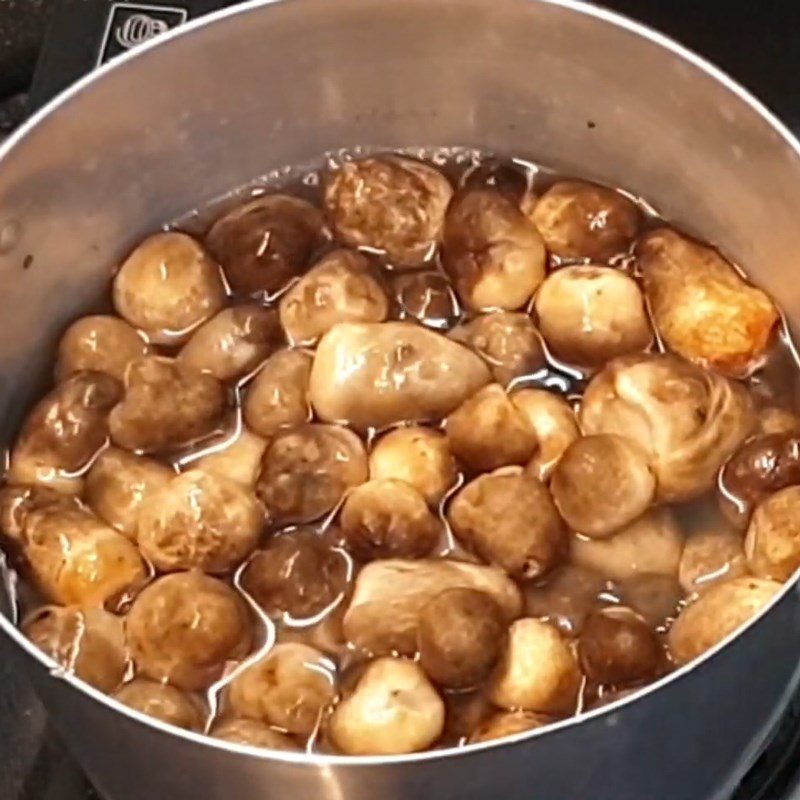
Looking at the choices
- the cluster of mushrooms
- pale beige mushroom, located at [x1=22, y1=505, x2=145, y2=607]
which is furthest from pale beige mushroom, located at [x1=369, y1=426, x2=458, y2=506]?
pale beige mushroom, located at [x1=22, y1=505, x2=145, y2=607]

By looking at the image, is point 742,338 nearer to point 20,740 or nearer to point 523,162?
point 523,162

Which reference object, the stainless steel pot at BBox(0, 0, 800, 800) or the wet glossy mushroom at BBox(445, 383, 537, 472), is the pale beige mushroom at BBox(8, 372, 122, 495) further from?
the wet glossy mushroom at BBox(445, 383, 537, 472)

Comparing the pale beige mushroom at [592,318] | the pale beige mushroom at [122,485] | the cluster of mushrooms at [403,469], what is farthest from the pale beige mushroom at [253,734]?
the pale beige mushroom at [592,318]

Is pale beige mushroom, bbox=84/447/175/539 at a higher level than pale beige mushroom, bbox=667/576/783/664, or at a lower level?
lower

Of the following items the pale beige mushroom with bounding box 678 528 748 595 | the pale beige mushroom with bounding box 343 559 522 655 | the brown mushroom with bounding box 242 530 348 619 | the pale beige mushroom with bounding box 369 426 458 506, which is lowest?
the brown mushroom with bounding box 242 530 348 619

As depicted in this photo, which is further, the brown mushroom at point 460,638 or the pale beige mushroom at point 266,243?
the pale beige mushroom at point 266,243

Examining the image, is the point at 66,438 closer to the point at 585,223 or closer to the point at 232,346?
the point at 232,346

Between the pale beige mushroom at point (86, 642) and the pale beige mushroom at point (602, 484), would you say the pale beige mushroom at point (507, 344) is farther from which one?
the pale beige mushroom at point (86, 642)

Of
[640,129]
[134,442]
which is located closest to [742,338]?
[640,129]
